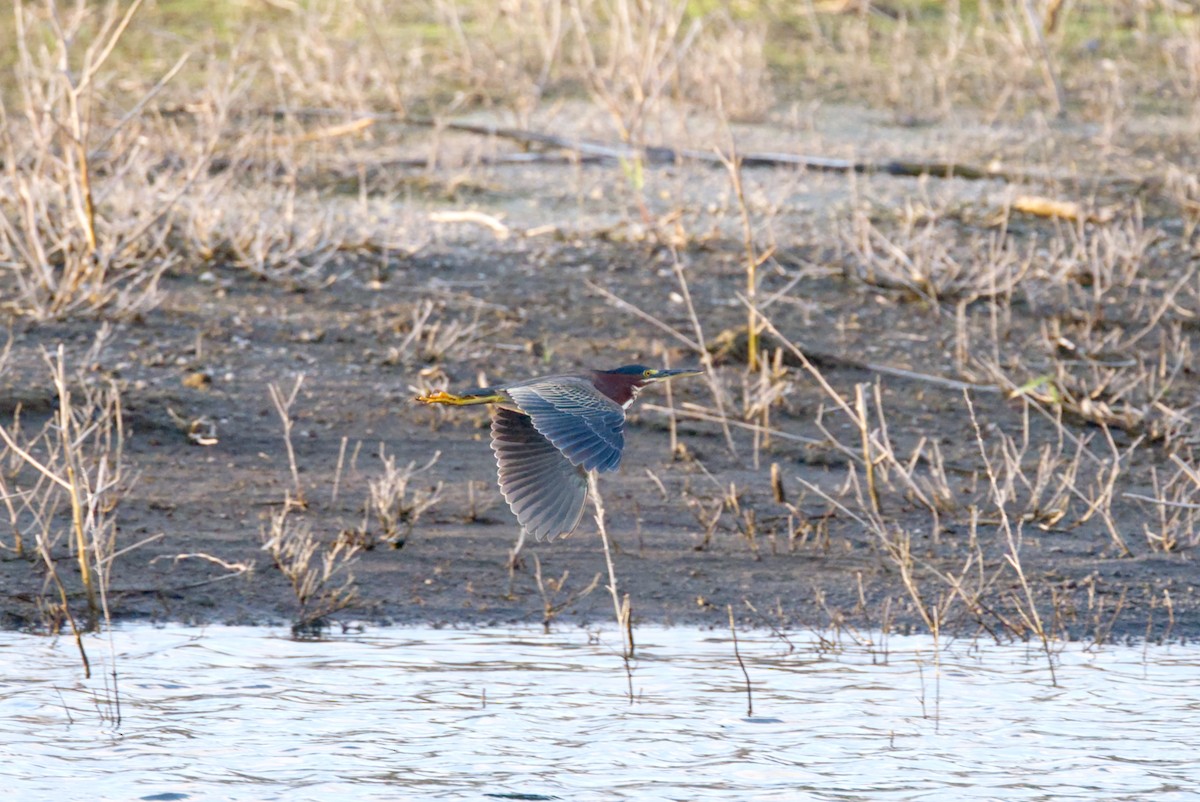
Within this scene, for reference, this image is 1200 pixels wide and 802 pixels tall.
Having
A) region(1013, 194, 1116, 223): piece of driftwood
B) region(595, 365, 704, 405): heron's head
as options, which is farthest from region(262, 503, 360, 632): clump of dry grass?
region(1013, 194, 1116, 223): piece of driftwood

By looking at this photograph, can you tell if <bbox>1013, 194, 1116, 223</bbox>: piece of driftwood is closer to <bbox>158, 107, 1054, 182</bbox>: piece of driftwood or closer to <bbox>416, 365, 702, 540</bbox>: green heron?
<bbox>158, 107, 1054, 182</bbox>: piece of driftwood

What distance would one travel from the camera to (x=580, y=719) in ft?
15.7

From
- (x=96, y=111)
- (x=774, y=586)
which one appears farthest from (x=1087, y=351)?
(x=96, y=111)

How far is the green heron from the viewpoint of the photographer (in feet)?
13.6

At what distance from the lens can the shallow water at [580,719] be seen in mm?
4363

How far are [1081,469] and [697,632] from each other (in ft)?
6.68

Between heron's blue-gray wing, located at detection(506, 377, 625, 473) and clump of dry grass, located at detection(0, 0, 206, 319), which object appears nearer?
heron's blue-gray wing, located at detection(506, 377, 625, 473)

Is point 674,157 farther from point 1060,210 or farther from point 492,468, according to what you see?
point 492,468

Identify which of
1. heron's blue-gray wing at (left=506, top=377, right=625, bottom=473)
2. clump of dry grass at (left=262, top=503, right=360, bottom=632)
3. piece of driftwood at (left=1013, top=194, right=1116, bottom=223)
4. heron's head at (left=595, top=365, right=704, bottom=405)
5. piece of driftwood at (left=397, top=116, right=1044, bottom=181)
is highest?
piece of driftwood at (left=397, top=116, right=1044, bottom=181)

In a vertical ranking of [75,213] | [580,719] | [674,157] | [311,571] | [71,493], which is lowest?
[580,719]

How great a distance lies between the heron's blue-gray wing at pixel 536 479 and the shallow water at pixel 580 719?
67 centimetres

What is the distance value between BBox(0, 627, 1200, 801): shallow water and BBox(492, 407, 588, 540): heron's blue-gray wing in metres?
0.67

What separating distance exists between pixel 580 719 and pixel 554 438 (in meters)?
1.05

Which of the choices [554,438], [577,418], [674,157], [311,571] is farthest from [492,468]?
[674,157]
